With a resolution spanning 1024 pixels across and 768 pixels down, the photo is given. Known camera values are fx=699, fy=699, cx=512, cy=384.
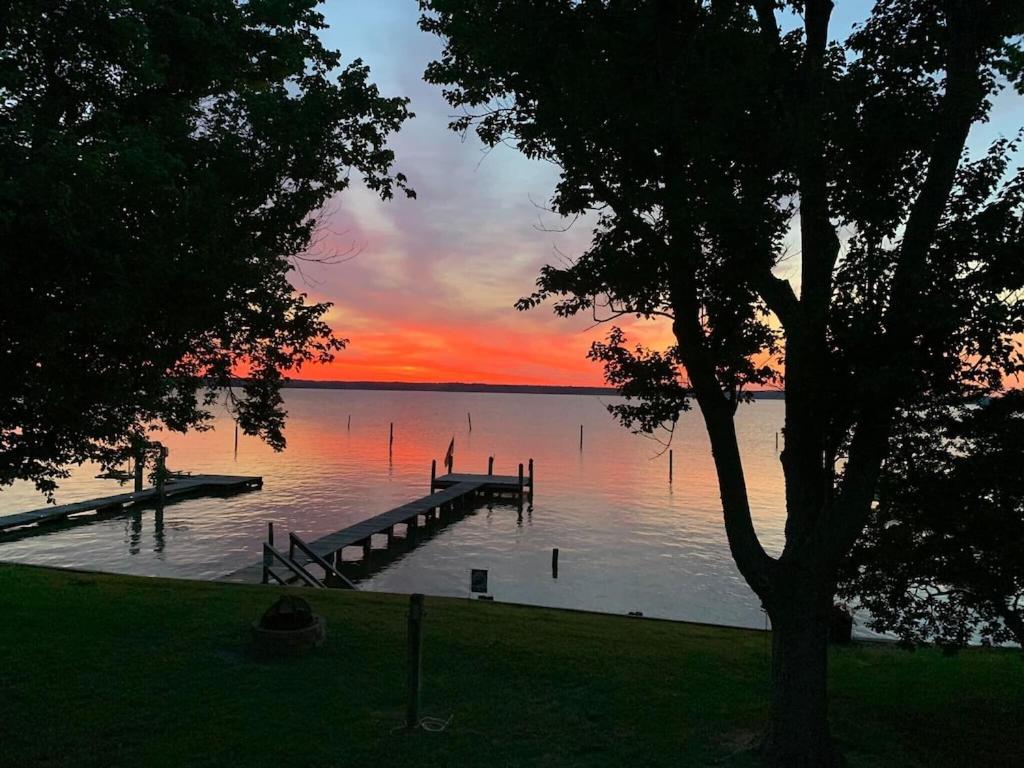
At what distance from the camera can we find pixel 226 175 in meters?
8.80

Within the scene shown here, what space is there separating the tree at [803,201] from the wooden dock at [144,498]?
38.7 meters

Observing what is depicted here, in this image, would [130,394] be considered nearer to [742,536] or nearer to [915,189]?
[742,536]

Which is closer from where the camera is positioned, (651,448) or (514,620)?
(514,620)

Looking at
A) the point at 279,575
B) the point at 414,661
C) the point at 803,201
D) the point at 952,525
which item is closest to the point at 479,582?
the point at 279,575

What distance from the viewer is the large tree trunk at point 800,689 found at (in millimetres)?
7824

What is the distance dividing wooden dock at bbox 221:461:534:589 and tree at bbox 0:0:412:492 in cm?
1177

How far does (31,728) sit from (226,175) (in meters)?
6.91

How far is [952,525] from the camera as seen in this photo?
349 inches

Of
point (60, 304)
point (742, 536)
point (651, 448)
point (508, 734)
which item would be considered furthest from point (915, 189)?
point (651, 448)

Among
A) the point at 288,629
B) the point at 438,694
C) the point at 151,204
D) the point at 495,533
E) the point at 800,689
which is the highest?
the point at 151,204

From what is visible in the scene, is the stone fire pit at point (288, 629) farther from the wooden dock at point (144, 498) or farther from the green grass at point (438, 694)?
the wooden dock at point (144, 498)

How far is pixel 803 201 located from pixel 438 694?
793 cm

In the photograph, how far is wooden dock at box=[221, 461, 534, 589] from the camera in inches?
885

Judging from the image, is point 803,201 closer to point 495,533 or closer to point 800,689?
point 800,689
